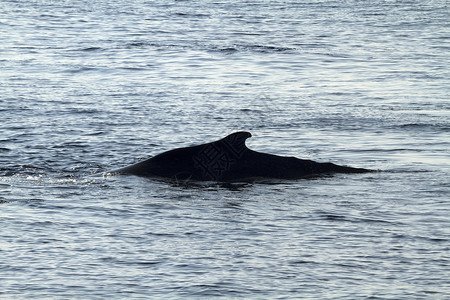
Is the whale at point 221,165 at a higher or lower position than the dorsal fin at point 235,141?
lower

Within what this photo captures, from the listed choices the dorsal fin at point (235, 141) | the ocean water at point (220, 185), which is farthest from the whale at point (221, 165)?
the ocean water at point (220, 185)

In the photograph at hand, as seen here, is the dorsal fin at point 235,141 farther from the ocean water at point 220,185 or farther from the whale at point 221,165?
the ocean water at point 220,185

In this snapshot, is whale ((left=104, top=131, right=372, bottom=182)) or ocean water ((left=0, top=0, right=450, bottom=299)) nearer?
ocean water ((left=0, top=0, right=450, bottom=299))

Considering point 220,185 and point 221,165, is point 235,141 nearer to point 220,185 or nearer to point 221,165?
point 221,165

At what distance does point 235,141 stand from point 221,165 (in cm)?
33

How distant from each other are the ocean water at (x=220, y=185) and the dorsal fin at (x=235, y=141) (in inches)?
15.1

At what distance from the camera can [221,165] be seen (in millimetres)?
10766

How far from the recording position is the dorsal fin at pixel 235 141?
10469 mm

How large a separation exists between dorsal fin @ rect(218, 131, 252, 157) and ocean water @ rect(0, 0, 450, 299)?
15.1 inches

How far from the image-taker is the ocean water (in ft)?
25.5

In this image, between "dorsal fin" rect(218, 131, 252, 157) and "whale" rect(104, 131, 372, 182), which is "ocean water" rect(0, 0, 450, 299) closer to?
"whale" rect(104, 131, 372, 182)

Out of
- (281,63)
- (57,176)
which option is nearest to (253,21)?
(281,63)

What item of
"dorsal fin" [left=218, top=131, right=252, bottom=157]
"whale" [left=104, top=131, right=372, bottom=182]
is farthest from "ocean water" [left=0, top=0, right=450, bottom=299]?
"dorsal fin" [left=218, top=131, right=252, bottom=157]

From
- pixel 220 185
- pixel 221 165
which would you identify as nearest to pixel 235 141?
pixel 221 165
